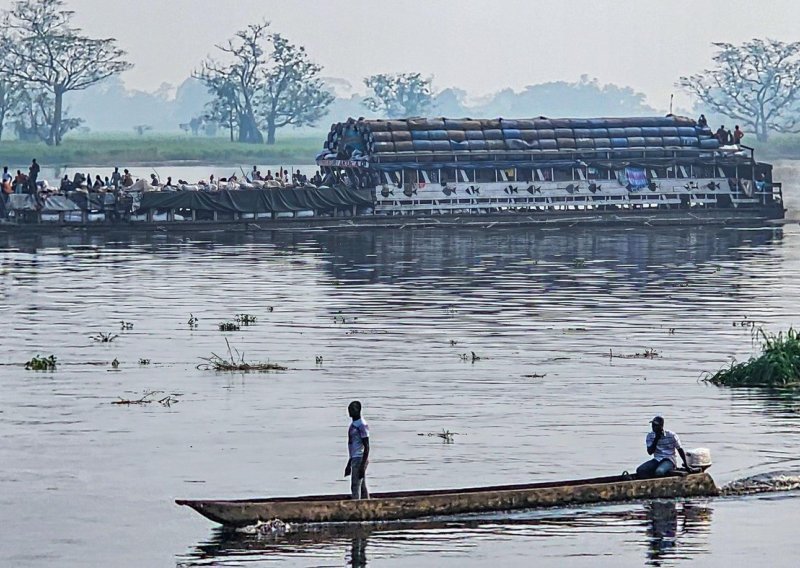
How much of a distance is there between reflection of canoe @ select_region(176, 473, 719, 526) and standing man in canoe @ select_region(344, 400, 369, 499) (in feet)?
0.65

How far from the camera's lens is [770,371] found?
3456 centimetres

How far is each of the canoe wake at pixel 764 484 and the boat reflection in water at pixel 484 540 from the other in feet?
4.42

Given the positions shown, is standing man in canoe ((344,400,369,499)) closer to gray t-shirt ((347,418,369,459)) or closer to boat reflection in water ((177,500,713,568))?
gray t-shirt ((347,418,369,459))

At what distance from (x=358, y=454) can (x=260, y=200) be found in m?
55.8

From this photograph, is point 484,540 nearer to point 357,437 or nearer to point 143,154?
point 357,437

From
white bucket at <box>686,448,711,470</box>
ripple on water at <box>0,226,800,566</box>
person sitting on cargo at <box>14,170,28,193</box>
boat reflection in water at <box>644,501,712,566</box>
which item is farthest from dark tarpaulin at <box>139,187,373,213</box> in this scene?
boat reflection in water at <box>644,501,712,566</box>

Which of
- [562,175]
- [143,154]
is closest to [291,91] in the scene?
[143,154]

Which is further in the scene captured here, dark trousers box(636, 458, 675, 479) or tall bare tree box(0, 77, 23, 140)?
tall bare tree box(0, 77, 23, 140)

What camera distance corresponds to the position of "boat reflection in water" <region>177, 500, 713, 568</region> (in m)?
21.4

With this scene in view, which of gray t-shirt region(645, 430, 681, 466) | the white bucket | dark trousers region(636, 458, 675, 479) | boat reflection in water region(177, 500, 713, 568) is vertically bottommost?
boat reflection in water region(177, 500, 713, 568)

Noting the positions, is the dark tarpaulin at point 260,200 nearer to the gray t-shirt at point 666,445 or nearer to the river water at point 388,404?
the river water at point 388,404

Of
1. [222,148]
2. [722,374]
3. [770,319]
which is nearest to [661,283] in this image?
[770,319]

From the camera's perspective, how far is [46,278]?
5903 centimetres

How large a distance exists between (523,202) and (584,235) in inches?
139
